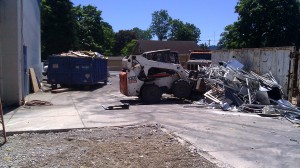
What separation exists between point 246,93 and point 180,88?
3331 millimetres

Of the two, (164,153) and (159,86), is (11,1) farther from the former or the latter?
(164,153)

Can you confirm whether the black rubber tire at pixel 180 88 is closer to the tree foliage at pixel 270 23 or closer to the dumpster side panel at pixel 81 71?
the dumpster side panel at pixel 81 71

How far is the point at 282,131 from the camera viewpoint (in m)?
10.2

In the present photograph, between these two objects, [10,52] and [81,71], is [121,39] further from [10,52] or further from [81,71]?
[10,52]

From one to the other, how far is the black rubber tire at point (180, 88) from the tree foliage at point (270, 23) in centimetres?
2426

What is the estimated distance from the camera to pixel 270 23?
38.7 meters

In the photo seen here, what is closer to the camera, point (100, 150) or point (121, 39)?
point (100, 150)

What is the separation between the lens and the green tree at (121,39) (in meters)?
101

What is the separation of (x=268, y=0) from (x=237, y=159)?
34.4 metres

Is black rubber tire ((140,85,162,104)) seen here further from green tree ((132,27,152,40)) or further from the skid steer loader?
green tree ((132,27,152,40))

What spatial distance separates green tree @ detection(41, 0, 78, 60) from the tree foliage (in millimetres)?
23780

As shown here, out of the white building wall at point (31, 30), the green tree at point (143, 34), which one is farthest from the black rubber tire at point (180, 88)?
the green tree at point (143, 34)

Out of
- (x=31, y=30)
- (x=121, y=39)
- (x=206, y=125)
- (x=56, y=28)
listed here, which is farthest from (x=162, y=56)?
(x=121, y=39)

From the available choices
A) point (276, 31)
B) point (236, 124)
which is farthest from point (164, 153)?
point (276, 31)
